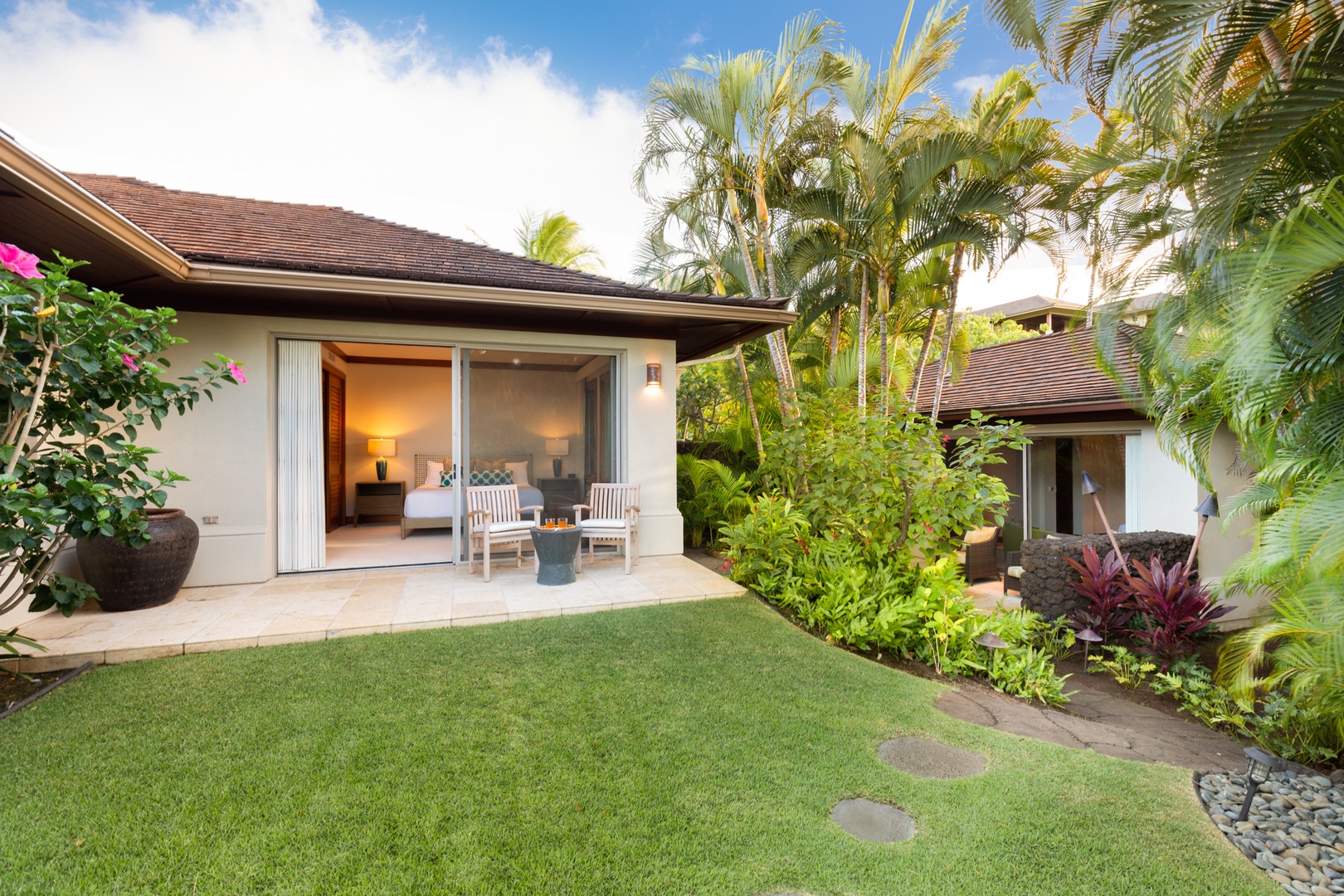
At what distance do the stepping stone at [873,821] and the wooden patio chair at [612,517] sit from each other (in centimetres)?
378

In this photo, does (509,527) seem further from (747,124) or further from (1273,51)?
(1273,51)

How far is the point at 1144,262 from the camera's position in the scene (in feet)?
14.6

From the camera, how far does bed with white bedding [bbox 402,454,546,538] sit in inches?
267

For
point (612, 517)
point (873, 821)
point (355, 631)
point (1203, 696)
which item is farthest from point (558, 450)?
point (1203, 696)

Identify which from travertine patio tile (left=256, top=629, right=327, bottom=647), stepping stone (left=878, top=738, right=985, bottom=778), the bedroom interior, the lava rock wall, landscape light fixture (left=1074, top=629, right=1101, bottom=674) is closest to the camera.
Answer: stepping stone (left=878, top=738, right=985, bottom=778)

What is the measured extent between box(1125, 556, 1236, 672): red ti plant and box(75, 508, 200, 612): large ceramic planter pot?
25.4 ft

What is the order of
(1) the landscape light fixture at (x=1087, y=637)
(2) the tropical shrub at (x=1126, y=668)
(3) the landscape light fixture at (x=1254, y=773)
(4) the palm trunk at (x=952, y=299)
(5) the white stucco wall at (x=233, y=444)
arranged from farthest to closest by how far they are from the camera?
(4) the palm trunk at (x=952, y=299) < (5) the white stucco wall at (x=233, y=444) < (1) the landscape light fixture at (x=1087, y=637) < (2) the tropical shrub at (x=1126, y=668) < (3) the landscape light fixture at (x=1254, y=773)

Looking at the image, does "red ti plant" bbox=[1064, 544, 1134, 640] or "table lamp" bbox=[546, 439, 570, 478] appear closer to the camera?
"red ti plant" bbox=[1064, 544, 1134, 640]

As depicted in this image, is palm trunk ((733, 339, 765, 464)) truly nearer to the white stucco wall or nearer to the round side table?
the round side table

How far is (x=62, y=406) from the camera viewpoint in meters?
3.20

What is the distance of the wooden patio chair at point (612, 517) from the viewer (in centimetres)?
600

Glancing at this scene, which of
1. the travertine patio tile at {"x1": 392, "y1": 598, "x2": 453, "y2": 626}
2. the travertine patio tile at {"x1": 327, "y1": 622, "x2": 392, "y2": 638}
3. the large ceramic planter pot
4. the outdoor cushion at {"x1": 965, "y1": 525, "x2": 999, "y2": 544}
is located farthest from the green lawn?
the outdoor cushion at {"x1": 965, "y1": 525, "x2": 999, "y2": 544}

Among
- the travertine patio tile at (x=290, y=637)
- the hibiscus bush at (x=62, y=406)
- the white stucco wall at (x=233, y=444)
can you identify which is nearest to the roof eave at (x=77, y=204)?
the hibiscus bush at (x=62, y=406)

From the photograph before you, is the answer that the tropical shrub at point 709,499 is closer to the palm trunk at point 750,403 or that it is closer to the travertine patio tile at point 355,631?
the palm trunk at point 750,403
